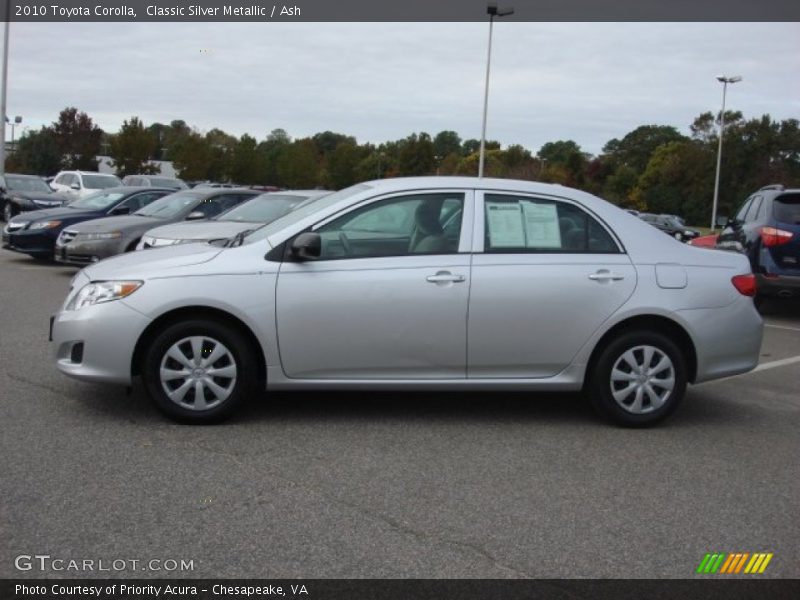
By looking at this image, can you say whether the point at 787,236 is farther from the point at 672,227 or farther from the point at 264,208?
the point at 672,227

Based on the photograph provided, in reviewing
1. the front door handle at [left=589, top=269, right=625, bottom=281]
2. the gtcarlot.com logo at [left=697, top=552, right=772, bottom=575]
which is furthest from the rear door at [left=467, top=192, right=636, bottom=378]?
the gtcarlot.com logo at [left=697, top=552, right=772, bottom=575]

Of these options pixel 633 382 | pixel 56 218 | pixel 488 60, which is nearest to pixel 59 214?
pixel 56 218

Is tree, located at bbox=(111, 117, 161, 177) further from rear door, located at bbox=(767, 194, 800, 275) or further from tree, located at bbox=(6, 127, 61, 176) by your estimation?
rear door, located at bbox=(767, 194, 800, 275)

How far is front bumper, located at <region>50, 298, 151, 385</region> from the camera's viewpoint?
18.1 ft

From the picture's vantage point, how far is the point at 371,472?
16.1 ft

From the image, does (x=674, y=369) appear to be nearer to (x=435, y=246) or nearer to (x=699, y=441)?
(x=699, y=441)

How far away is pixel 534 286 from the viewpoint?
229 inches

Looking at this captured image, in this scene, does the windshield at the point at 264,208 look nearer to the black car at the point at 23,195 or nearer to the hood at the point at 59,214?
the hood at the point at 59,214

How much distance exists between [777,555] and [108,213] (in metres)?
13.5

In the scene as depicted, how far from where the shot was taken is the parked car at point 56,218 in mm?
14688
